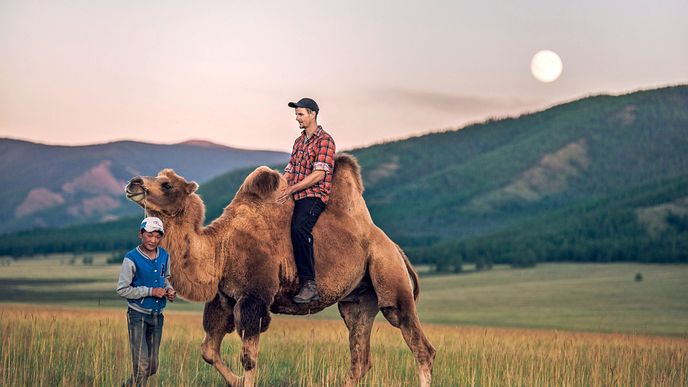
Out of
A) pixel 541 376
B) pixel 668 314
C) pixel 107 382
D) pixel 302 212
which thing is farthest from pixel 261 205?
pixel 668 314

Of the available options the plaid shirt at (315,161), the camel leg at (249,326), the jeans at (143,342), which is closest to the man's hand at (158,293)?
the jeans at (143,342)

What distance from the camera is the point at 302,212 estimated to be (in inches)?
Result: 420

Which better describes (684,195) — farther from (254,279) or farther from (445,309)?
(254,279)

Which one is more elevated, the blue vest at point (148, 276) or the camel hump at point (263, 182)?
the camel hump at point (263, 182)

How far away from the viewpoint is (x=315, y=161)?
10898mm

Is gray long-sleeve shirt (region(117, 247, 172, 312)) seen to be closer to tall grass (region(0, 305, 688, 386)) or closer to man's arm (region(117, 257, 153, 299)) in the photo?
man's arm (region(117, 257, 153, 299))

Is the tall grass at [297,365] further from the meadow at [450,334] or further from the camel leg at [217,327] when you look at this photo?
the camel leg at [217,327]

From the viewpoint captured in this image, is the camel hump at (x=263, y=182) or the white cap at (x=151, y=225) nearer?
the white cap at (x=151, y=225)

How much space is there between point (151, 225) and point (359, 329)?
3336mm

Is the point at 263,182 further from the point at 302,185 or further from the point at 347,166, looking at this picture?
the point at 347,166

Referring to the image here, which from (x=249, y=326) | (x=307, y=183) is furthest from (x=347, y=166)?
(x=249, y=326)

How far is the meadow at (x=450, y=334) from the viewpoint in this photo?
1196cm

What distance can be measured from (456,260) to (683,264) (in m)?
31.3

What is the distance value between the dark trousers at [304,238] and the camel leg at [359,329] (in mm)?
1226
